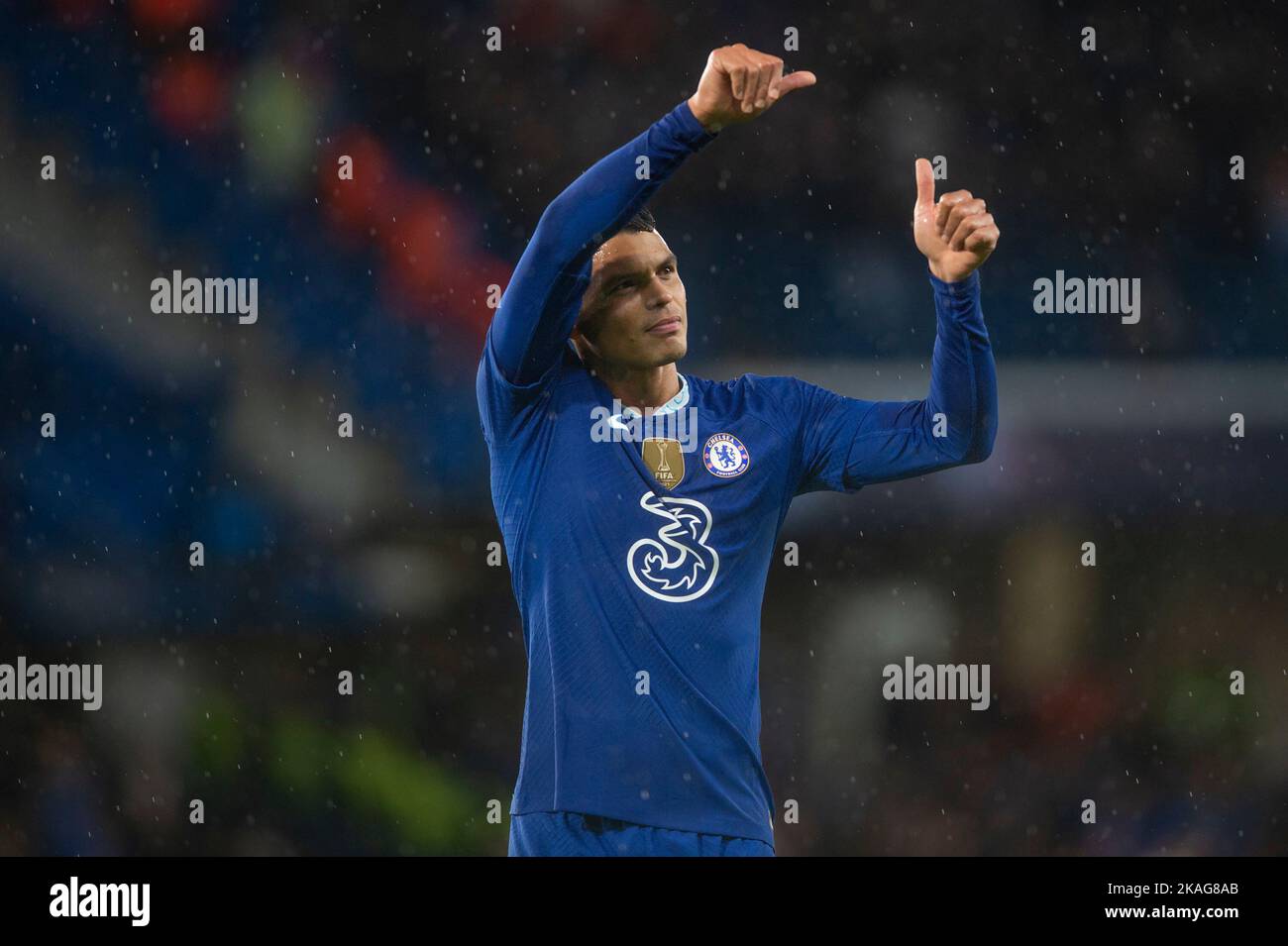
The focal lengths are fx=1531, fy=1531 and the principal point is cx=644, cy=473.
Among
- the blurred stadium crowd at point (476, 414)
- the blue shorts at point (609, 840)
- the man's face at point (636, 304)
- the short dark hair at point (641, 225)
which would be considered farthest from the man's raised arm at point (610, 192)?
the blurred stadium crowd at point (476, 414)

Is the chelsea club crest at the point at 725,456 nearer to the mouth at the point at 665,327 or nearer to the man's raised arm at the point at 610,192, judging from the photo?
the mouth at the point at 665,327

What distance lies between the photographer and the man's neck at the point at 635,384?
3.45 metres

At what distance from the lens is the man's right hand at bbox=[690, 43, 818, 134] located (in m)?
2.90

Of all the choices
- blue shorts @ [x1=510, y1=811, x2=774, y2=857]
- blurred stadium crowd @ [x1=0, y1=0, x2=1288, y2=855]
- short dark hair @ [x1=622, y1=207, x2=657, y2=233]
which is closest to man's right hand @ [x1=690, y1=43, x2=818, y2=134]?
short dark hair @ [x1=622, y1=207, x2=657, y2=233]

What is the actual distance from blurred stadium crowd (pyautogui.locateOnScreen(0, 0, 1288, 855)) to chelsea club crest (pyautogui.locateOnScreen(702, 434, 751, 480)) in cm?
242

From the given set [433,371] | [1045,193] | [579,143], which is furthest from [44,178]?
[1045,193]

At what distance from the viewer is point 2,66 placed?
19.5ft

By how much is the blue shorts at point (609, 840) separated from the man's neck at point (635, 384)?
36.1 inches

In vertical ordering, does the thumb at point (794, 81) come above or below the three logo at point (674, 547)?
above

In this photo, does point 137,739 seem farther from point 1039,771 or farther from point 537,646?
point 1039,771

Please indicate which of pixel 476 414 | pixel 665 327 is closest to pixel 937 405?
pixel 665 327

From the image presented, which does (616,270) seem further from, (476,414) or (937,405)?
(476,414)

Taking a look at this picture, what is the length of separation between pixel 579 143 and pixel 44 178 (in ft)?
6.83

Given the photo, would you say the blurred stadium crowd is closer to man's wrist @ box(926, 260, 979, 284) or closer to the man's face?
the man's face
